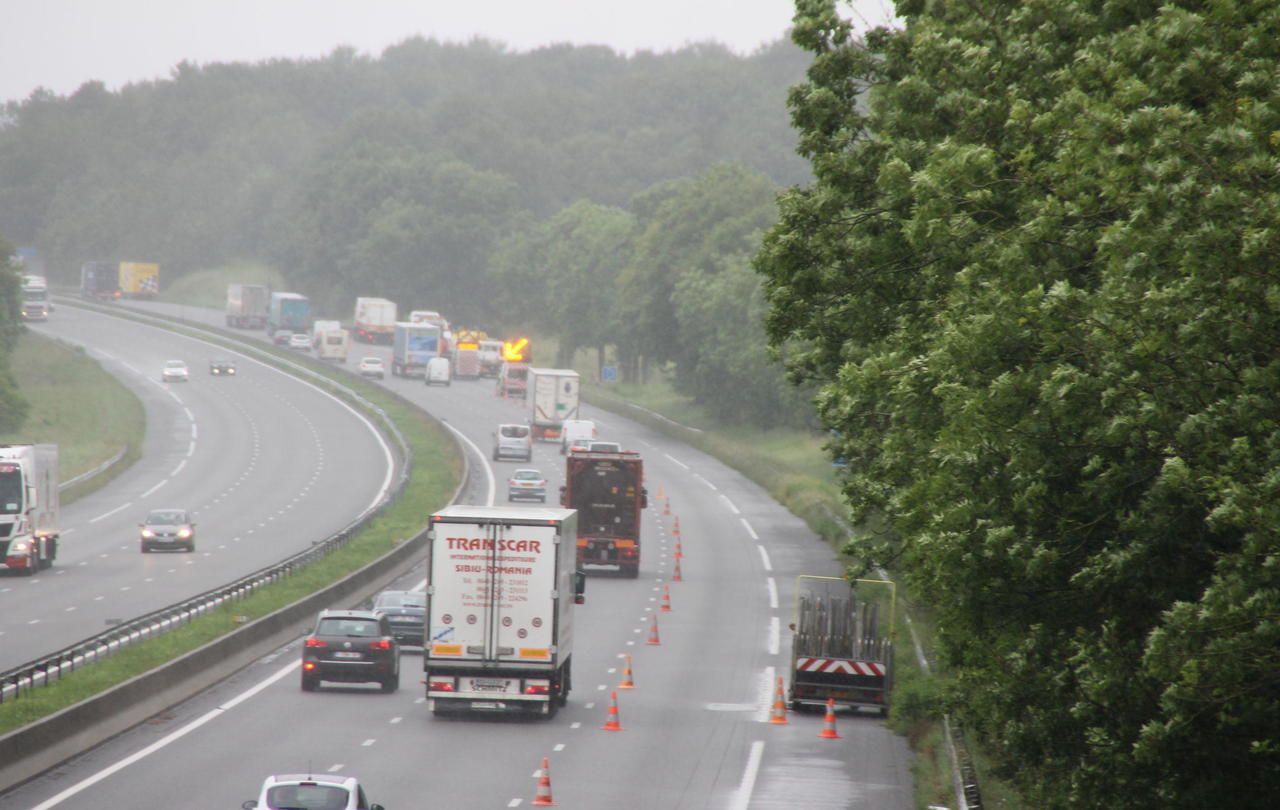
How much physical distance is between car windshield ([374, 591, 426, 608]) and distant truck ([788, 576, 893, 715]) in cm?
995

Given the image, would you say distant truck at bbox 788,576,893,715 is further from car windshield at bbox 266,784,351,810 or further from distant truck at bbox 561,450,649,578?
distant truck at bbox 561,450,649,578

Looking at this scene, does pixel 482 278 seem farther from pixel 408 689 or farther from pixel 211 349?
pixel 408 689

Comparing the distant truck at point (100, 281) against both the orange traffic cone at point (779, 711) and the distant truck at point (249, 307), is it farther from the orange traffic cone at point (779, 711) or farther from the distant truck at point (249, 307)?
the orange traffic cone at point (779, 711)

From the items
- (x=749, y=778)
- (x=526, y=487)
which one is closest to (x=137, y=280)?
(x=526, y=487)

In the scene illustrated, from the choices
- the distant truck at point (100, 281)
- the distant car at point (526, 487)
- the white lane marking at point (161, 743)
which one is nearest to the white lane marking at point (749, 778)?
the white lane marking at point (161, 743)

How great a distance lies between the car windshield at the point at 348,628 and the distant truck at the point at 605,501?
20.2 metres

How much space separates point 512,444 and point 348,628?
56.7 m

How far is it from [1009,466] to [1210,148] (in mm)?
3061

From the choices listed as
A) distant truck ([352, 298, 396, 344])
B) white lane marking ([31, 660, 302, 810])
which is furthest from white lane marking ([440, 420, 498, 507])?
distant truck ([352, 298, 396, 344])

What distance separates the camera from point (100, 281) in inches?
6678

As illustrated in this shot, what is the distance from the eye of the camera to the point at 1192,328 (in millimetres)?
13758

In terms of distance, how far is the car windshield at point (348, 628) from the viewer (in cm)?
3328

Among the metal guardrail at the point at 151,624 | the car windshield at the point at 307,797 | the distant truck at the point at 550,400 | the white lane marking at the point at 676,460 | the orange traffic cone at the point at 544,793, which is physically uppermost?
the distant truck at the point at 550,400

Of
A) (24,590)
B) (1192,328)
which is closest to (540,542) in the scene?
(1192,328)
